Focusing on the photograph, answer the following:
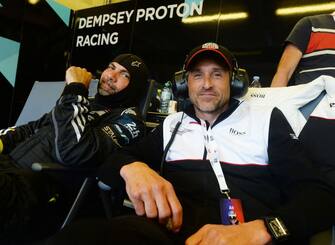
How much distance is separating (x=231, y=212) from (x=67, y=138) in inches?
28.6

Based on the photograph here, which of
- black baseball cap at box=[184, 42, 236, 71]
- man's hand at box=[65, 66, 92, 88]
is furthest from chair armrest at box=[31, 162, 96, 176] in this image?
black baseball cap at box=[184, 42, 236, 71]

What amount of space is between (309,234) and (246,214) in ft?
0.76

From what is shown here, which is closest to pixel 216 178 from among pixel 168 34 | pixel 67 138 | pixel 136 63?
pixel 67 138

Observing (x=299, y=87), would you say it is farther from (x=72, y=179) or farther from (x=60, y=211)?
(x=60, y=211)

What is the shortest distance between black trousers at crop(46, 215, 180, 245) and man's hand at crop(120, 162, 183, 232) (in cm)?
10

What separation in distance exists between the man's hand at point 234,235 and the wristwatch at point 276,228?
0.01 m

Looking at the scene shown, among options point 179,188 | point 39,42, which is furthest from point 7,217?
point 39,42

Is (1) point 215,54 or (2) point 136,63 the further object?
(2) point 136,63

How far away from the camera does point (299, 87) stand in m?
1.15

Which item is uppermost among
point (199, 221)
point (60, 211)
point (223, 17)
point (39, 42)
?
point (223, 17)

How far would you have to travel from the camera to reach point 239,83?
1.15 metres

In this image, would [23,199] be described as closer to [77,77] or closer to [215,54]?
[77,77]

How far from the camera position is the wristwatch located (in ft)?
2.35

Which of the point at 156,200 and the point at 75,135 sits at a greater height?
the point at 75,135
